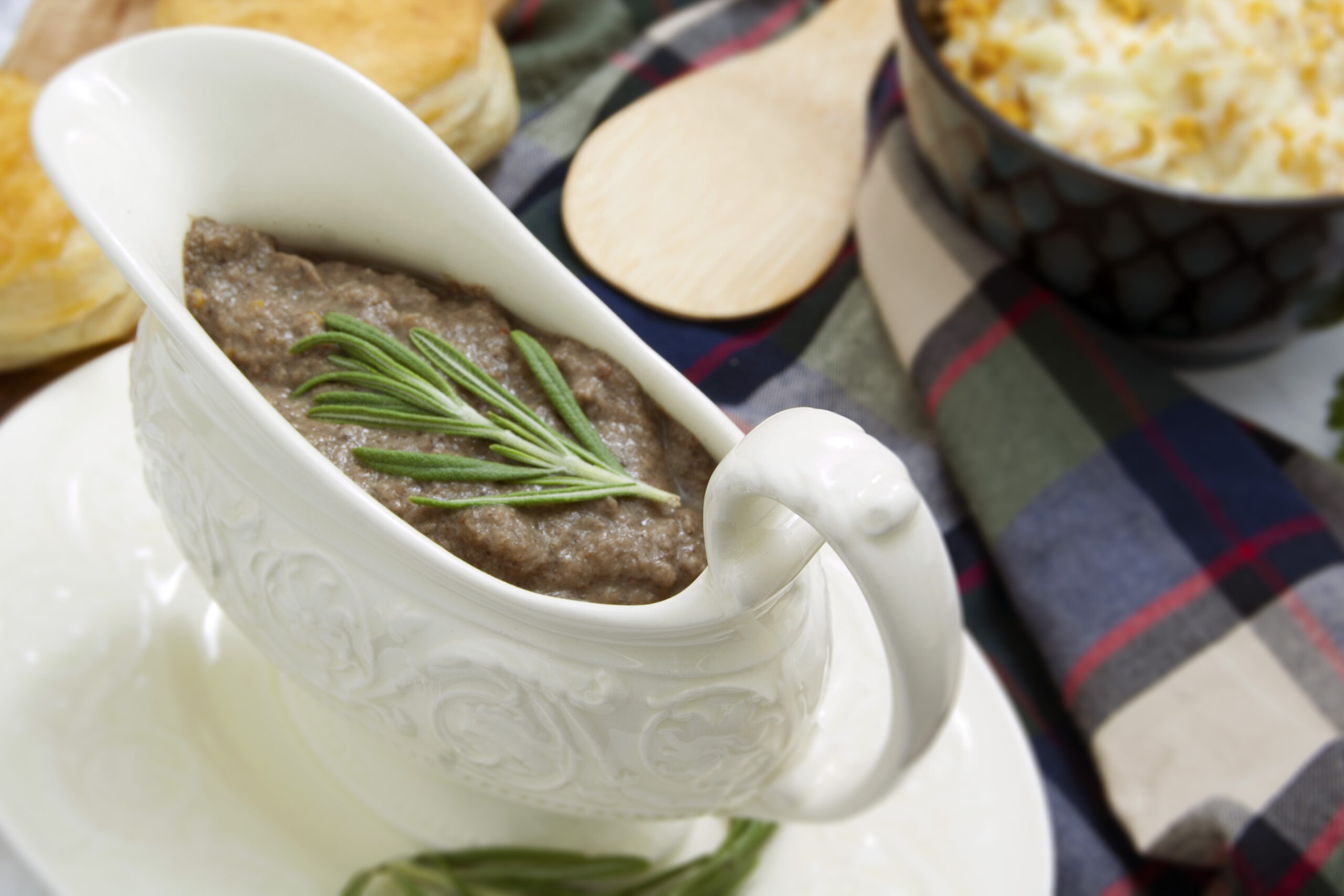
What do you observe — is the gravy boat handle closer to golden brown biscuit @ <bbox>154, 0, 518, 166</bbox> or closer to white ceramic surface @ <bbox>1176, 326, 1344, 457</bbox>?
golden brown biscuit @ <bbox>154, 0, 518, 166</bbox>

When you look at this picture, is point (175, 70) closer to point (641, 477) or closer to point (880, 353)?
point (641, 477)

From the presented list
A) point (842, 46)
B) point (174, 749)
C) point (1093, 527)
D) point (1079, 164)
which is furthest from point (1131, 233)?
point (174, 749)

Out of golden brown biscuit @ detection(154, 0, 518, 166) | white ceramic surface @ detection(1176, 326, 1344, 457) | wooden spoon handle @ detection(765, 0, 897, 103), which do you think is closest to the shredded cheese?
wooden spoon handle @ detection(765, 0, 897, 103)

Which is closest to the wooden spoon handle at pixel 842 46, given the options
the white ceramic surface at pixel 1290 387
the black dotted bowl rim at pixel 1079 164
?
the black dotted bowl rim at pixel 1079 164

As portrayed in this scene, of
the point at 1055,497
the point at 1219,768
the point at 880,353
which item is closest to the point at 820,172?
the point at 880,353

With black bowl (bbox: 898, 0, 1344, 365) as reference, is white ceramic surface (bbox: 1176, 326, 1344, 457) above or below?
below
